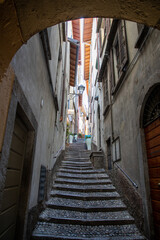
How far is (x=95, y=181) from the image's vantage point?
575 centimetres

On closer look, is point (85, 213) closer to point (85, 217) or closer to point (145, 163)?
point (85, 217)

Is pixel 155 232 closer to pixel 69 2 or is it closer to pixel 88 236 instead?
pixel 88 236

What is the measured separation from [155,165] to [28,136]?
2.37 m

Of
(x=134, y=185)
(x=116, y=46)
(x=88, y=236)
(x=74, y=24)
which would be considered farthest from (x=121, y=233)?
(x=74, y=24)

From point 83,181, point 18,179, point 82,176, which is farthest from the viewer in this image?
point 82,176

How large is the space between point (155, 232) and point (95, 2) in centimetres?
359

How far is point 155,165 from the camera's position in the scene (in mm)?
3143

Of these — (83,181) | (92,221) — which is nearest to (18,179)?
(92,221)

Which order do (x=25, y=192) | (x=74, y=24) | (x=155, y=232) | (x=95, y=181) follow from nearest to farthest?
(x=25, y=192)
(x=155, y=232)
(x=95, y=181)
(x=74, y=24)

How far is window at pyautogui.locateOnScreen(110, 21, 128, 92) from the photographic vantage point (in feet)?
16.2

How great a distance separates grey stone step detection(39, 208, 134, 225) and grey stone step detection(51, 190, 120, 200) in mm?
610

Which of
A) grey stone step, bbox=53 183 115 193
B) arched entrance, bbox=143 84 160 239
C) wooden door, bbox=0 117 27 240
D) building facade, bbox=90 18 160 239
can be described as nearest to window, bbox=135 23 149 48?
building facade, bbox=90 18 160 239

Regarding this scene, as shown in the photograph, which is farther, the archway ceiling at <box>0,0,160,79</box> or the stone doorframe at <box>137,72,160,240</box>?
the stone doorframe at <box>137,72,160,240</box>

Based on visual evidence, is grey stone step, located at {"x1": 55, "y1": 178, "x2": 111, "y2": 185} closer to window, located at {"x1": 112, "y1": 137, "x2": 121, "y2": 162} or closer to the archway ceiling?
window, located at {"x1": 112, "y1": 137, "x2": 121, "y2": 162}
